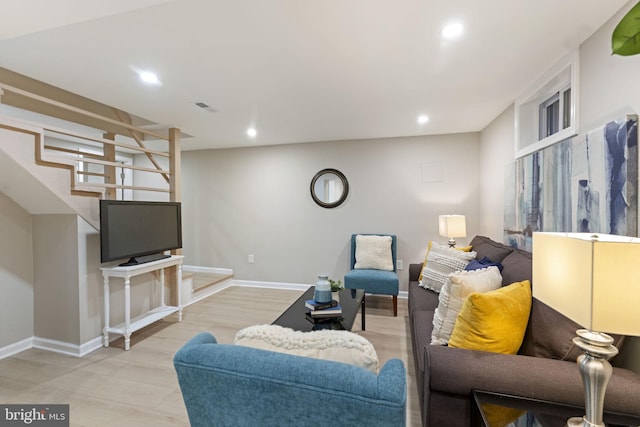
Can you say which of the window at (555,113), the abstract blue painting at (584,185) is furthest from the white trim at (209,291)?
the window at (555,113)

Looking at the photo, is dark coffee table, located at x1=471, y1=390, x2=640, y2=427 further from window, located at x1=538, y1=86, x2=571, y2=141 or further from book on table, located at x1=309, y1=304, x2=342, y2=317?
window, located at x1=538, y1=86, x2=571, y2=141

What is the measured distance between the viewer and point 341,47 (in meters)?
1.83

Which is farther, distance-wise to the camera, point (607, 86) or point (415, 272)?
point (415, 272)

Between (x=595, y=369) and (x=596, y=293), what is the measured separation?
29 cm

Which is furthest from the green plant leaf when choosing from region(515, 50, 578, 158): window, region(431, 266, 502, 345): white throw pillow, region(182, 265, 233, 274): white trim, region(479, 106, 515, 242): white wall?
region(182, 265, 233, 274): white trim

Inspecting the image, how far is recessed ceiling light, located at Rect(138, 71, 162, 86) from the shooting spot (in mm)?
2189

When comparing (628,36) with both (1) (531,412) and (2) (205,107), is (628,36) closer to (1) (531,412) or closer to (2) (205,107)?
(1) (531,412)

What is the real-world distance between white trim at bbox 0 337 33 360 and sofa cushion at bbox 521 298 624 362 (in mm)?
3981

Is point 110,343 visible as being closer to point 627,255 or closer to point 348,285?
point 348,285

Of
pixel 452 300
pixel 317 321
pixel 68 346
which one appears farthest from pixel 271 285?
pixel 452 300

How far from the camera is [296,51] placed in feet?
6.15

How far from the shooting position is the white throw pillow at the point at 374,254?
3.78 m

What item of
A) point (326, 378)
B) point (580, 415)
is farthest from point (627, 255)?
point (326, 378)

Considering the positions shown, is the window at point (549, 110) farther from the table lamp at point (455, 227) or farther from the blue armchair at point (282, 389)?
the blue armchair at point (282, 389)
